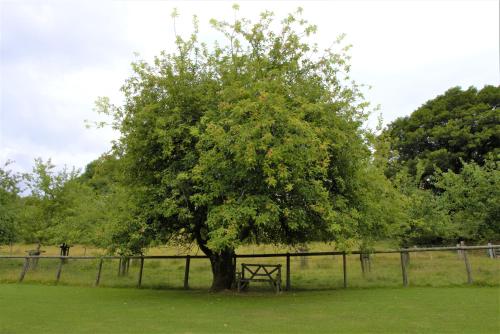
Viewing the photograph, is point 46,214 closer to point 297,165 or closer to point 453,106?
point 297,165

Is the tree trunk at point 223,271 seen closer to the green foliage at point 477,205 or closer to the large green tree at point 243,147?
the large green tree at point 243,147

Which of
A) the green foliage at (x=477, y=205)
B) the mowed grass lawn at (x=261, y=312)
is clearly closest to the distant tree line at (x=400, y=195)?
the green foliage at (x=477, y=205)

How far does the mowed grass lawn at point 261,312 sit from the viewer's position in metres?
9.27

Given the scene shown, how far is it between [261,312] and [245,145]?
15.0 ft

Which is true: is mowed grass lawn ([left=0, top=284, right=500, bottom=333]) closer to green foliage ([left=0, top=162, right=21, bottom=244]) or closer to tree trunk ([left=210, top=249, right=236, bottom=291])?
tree trunk ([left=210, top=249, right=236, bottom=291])

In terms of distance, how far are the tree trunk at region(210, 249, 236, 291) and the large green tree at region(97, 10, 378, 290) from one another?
5 centimetres

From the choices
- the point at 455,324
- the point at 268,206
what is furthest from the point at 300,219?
the point at 455,324

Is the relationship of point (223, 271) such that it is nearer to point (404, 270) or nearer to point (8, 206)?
point (404, 270)

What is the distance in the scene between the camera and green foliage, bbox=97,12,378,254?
12.2 m

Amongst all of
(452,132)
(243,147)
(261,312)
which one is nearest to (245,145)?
(243,147)

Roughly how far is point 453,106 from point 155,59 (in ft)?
132

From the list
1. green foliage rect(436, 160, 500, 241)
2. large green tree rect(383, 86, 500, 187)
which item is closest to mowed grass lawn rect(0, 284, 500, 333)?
green foliage rect(436, 160, 500, 241)

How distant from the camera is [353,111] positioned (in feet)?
50.4

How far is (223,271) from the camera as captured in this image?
1684 centimetres
